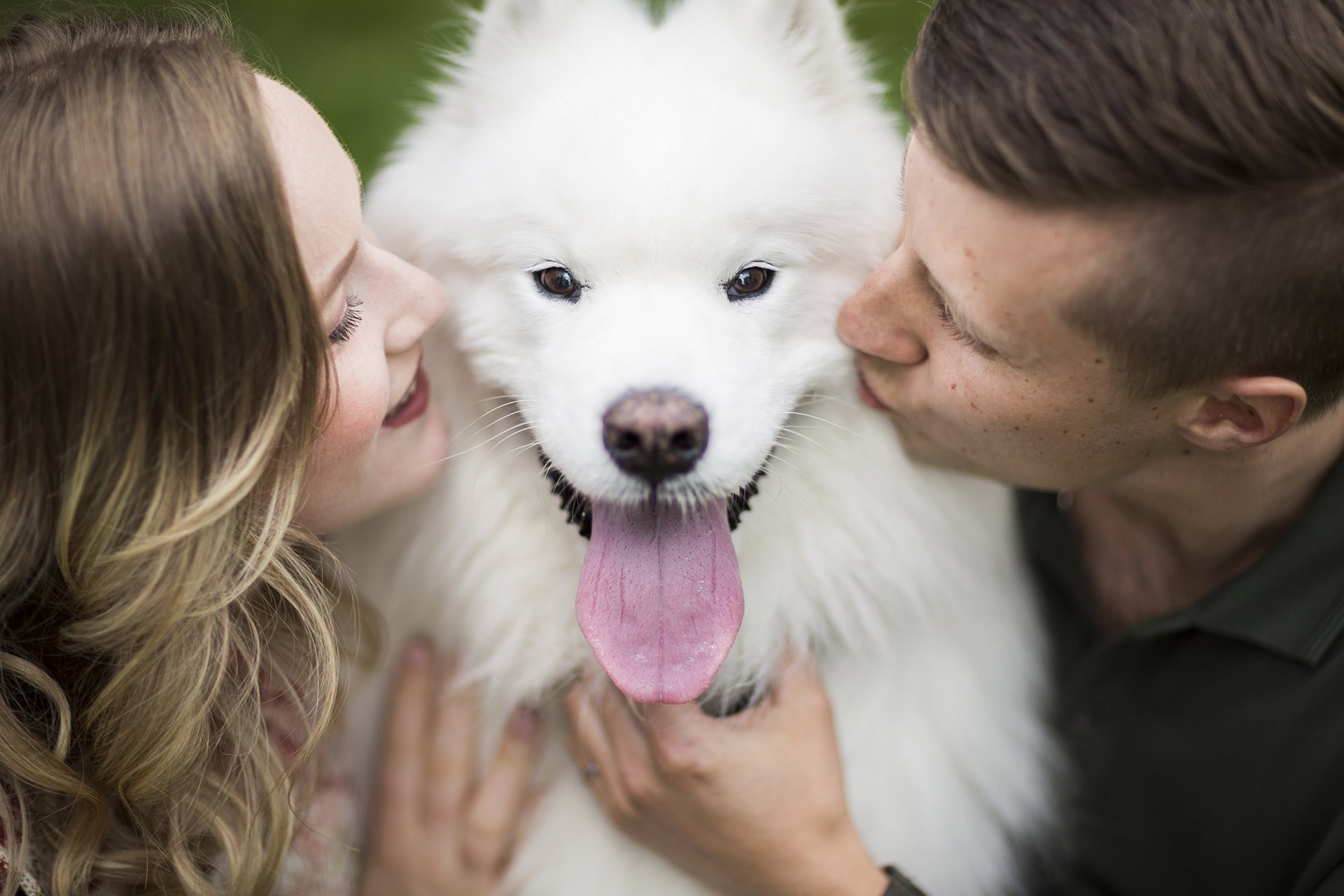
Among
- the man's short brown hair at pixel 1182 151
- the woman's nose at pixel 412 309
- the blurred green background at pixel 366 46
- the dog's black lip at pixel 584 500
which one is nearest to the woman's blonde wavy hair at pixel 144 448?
the woman's nose at pixel 412 309

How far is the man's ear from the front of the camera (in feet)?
5.27

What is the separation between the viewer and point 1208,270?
154 cm

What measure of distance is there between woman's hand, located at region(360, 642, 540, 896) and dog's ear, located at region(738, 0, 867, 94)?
1.52 metres

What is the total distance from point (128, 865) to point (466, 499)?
92 centimetres

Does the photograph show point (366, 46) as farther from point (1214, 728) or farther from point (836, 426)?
point (1214, 728)

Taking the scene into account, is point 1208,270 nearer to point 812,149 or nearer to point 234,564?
point 812,149

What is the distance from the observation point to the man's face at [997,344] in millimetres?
1582

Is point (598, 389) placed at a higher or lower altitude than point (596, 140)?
lower

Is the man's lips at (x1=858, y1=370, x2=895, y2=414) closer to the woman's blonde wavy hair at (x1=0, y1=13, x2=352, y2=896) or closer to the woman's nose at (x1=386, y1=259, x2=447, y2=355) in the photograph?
the woman's nose at (x1=386, y1=259, x2=447, y2=355)

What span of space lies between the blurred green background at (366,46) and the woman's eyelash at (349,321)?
2.57m

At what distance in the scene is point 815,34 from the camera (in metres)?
2.06

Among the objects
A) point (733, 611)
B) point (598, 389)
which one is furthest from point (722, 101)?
point (733, 611)

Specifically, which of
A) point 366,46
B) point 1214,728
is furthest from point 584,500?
point 366,46

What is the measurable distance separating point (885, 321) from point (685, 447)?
0.46 m
